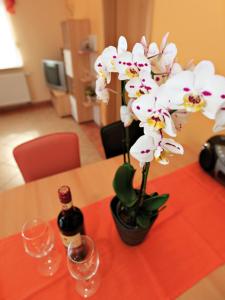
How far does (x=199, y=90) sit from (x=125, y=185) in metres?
0.35

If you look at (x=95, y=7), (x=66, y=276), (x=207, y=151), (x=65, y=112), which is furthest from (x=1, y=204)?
(x=65, y=112)

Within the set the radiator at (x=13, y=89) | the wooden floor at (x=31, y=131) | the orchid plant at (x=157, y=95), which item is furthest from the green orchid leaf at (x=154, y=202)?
the radiator at (x=13, y=89)

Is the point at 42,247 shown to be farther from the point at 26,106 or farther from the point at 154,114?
the point at 26,106

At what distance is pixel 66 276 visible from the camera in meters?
0.64

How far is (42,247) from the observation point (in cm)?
70

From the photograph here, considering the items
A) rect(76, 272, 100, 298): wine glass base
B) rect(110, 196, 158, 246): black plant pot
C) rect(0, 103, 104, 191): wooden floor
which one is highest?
rect(110, 196, 158, 246): black plant pot

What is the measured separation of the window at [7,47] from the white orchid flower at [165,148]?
145 inches

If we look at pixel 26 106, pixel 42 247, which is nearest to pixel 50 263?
pixel 42 247

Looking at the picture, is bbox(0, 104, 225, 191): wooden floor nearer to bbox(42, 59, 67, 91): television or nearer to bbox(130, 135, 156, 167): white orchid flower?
bbox(42, 59, 67, 91): television

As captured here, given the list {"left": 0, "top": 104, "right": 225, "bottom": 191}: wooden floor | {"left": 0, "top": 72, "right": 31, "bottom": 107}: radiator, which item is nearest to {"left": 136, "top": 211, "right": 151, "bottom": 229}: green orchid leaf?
{"left": 0, "top": 104, "right": 225, "bottom": 191}: wooden floor

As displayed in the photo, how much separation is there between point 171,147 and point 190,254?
1.53 feet

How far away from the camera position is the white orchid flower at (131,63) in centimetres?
45

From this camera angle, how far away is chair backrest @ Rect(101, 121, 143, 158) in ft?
4.04

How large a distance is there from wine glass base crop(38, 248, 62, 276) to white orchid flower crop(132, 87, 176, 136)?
544 mm
